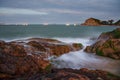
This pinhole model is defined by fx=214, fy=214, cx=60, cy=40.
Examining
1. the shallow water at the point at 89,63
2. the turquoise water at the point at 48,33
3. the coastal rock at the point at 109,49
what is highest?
the coastal rock at the point at 109,49

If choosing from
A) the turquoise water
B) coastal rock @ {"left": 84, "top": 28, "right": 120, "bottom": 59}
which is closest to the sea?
the turquoise water

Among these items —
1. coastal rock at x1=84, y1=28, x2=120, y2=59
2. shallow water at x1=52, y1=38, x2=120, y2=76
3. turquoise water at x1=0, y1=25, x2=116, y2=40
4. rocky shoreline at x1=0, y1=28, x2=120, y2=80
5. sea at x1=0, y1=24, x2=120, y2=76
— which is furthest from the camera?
turquoise water at x1=0, y1=25, x2=116, y2=40

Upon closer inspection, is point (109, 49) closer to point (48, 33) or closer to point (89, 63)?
point (89, 63)

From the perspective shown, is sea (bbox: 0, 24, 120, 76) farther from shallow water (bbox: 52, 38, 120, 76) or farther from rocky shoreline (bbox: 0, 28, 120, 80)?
rocky shoreline (bbox: 0, 28, 120, 80)

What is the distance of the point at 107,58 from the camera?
17.0 meters

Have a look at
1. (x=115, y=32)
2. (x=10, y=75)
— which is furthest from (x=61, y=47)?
(x=10, y=75)

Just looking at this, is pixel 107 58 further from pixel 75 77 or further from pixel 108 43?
pixel 75 77

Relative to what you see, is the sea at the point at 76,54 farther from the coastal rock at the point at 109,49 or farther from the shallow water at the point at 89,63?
the coastal rock at the point at 109,49

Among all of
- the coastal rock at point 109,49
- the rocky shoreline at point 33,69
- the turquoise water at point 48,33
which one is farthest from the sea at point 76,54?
the rocky shoreline at point 33,69

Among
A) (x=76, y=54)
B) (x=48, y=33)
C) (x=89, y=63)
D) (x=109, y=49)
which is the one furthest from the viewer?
(x=48, y=33)

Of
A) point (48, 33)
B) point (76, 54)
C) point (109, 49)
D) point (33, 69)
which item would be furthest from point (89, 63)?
point (48, 33)

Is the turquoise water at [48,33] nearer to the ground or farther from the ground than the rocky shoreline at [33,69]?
nearer to the ground

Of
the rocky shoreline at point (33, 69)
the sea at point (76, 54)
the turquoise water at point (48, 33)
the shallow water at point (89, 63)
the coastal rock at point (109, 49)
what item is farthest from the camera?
the turquoise water at point (48, 33)

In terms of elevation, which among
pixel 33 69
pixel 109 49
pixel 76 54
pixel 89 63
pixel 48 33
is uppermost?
pixel 33 69
